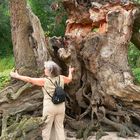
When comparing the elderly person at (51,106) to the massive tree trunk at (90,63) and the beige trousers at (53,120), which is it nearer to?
the beige trousers at (53,120)

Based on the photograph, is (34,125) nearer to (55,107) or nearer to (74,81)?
(55,107)

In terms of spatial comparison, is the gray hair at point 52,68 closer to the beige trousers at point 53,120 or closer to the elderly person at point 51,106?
the elderly person at point 51,106

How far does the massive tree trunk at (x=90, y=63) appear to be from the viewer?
33.8ft

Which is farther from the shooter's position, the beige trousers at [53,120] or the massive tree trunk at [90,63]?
the massive tree trunk at [90,63]

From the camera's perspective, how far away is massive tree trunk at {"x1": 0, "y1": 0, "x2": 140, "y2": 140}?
10.3 m

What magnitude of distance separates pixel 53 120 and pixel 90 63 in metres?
2.17

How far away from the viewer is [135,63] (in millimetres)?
21234

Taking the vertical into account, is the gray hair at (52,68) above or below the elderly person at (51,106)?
above

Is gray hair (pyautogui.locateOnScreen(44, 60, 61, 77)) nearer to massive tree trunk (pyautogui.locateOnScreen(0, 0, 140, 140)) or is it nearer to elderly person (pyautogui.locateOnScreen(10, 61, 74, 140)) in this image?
elderly person (pyautogui.locateOnScreen(10, 61, 74, 140))

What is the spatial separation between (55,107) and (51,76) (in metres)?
0.54

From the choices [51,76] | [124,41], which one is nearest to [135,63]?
[124,41]

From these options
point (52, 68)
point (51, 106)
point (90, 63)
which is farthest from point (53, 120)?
point (90, 63)

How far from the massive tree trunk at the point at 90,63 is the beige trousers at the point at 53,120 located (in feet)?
4.25

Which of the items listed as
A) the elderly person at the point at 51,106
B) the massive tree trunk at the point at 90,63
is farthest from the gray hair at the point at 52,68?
the massive tree trunk at the point at 90,63
